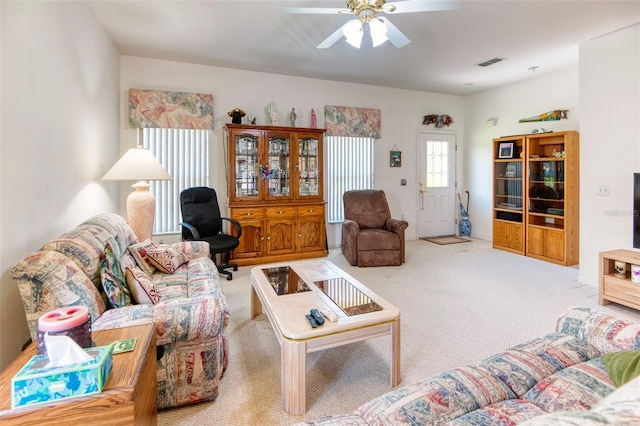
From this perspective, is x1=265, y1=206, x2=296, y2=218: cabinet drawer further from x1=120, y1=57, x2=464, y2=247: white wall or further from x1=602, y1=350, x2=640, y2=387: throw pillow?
x1=602, y1=350, x2=640, y2=387: throw pillow

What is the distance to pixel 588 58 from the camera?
359 cm

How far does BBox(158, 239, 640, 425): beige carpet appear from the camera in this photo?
1780 millimetres

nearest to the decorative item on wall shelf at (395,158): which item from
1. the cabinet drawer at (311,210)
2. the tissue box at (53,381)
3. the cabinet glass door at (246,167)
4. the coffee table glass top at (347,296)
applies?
the cabinet drawer at (311,210)

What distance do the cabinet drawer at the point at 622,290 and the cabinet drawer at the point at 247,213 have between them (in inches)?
149

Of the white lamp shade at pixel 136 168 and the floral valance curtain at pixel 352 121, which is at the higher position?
the floral valance curtain at pixel 352 121

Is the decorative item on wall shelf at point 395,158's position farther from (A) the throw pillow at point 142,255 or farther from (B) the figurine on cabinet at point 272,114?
(A) the throw pillow at point 142,255

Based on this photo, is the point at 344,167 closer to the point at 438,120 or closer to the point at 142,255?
the point at 438,120

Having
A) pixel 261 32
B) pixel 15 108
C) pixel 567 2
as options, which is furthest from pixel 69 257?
pixel 567 2

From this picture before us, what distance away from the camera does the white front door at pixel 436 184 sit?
6172 mm

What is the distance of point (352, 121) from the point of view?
5.37 metres

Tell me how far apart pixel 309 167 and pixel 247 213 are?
117 centimetres

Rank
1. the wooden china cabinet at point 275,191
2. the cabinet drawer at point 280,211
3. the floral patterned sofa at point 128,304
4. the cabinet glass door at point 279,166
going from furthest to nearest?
1. the cabinet glass door at point 279,166
2. the cabinet drawer at point 280,211
3. the wooden china cabinet at point 275,191
4. the floral patterned sofa at point 128,304

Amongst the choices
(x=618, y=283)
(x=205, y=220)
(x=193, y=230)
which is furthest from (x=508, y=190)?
(x=193, y=230)

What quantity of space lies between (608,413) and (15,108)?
259 centimetres
